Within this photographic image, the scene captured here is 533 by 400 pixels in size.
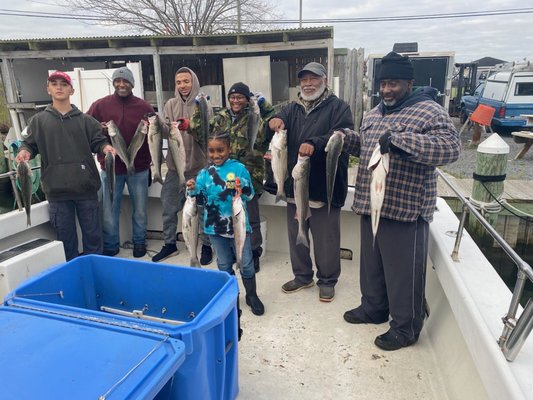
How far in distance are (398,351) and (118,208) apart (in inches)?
132

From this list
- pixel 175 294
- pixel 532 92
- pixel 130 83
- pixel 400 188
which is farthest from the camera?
pixel 532 92

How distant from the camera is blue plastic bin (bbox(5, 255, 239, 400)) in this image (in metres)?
1.85

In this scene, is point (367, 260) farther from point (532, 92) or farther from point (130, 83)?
point (532, 92)

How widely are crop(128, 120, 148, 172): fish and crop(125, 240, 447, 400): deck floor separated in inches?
71.5

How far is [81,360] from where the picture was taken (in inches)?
60.2

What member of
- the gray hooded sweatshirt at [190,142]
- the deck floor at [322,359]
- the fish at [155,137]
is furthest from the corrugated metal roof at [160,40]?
the deck floor at [322,359]

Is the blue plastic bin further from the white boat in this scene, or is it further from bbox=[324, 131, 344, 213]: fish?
bbox=[324, 131, 344, 213]: fish

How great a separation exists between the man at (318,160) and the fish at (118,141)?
1543mm

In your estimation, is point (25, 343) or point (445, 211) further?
point (445, 211)

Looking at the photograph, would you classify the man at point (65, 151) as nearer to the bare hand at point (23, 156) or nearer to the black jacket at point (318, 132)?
the bare hand at point (23, 156)

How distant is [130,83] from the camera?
441 centimetres

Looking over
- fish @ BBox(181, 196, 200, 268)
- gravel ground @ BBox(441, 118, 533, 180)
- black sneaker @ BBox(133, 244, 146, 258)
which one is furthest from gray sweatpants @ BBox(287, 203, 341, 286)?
gravel ground @ BBox(441, 118, 533, 180)

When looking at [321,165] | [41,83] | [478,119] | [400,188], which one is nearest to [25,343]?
[400,188]

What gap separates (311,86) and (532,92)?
52.5 feet
